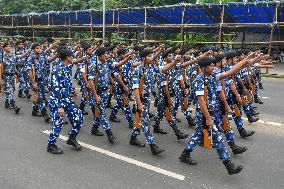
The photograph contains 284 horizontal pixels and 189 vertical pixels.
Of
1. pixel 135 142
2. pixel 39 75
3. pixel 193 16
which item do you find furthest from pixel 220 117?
pixel 193 16

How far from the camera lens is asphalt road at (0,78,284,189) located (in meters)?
5.55

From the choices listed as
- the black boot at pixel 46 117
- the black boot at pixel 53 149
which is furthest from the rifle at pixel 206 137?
the black boot at pixel 46 117

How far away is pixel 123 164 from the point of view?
6336mm

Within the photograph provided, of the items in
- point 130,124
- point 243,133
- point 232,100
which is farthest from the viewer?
point 130,124

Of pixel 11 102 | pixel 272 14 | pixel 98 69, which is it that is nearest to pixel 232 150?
pixel 98 69

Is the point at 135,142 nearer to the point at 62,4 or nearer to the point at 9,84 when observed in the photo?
the point at 9,84

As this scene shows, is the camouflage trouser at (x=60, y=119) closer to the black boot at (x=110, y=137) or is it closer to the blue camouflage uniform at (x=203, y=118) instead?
the black boot at (x=110, y=137)

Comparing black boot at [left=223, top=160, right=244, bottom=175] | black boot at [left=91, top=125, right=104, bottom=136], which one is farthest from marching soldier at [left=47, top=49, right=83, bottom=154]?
black boot at [left=223, top=160, right=244, bottom=175]

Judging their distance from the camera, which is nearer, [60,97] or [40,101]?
[60,97]

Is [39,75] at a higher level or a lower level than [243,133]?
higher

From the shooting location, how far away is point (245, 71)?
979cm

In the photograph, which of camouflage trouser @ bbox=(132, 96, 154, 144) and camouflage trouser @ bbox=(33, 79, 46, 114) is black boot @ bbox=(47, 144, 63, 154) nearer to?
camouflage trouser @ bbox=(132, 96, 154, 144)

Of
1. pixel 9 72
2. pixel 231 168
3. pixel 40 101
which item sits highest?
pixel 9 72

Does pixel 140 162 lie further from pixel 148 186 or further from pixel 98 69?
pixel 98 69
